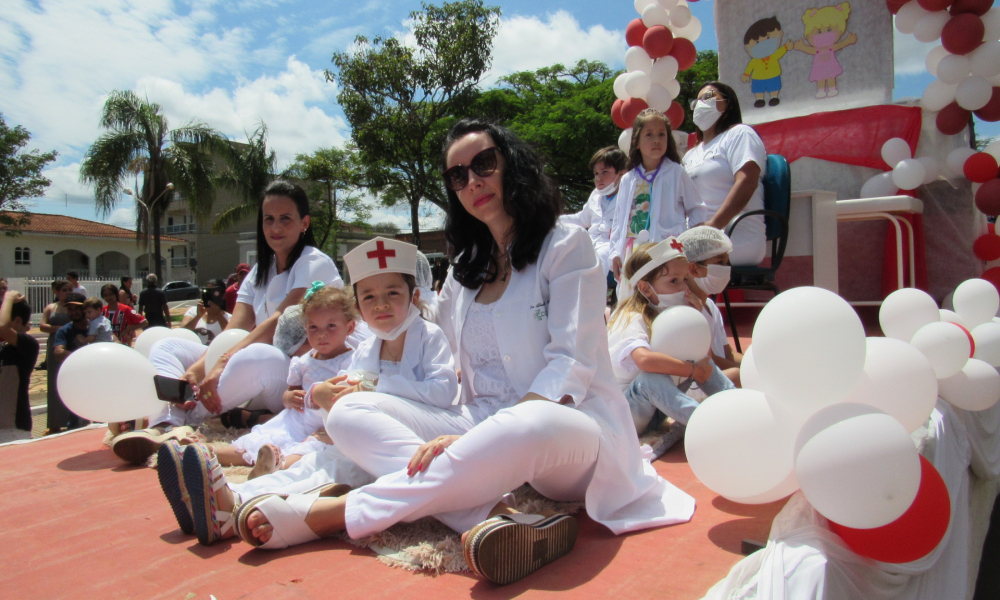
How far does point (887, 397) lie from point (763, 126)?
19.6 ft

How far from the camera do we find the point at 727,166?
441cm

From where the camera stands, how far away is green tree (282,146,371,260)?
21.6 metres

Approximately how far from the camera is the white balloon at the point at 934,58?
577cm

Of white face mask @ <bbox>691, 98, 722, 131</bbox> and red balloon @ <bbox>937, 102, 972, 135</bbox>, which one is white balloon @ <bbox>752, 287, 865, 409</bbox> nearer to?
white face mask @ <bbox>691, 98, 722, 131</bbox>

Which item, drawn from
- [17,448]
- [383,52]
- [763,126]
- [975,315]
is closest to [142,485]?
[17,448]

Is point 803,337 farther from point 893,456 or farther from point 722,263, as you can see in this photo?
point 722,263

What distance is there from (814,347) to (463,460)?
3.05 ft

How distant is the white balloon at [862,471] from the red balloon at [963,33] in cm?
590

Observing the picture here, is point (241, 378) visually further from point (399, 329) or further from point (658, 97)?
point (658, 97)

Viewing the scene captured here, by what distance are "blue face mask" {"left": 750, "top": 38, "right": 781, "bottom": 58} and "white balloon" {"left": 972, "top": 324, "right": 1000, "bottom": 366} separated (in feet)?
16.8

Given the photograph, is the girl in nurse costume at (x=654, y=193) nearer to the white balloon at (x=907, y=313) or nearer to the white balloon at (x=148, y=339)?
the white balloon at (x=907, y=313)

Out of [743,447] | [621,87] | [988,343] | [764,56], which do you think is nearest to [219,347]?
[743,447]

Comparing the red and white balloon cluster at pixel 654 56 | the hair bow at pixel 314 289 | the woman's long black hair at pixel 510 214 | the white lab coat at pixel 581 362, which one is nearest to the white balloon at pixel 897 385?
the white lab coat at pixel 581 362

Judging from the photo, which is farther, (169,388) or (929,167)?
(929,167)
